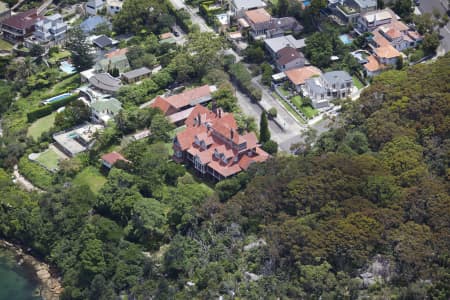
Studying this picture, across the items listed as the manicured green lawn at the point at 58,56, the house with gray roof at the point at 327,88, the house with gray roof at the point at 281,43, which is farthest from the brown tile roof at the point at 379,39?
the manicured green lawn at the point at 58,56

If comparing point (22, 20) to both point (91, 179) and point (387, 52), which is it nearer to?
point (91, 179)

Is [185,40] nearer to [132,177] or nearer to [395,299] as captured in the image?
[132,177]

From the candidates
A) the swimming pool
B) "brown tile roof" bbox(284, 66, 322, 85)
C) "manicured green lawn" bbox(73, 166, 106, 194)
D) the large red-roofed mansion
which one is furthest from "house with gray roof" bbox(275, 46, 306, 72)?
"manicured green lawn" bbox(73, 166, 106, 194)

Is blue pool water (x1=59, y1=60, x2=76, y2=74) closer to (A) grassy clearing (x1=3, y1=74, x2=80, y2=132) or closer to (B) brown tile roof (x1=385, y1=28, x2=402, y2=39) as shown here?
(A) grassy clearing (x1=3, y1=74, x2=80, y2=132)

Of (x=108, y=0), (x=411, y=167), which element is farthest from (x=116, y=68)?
(x=411, y=167)

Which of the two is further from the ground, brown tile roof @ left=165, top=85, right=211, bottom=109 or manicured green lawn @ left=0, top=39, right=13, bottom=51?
brown tile roof @ left=165, top=85, right=211, bottom=109

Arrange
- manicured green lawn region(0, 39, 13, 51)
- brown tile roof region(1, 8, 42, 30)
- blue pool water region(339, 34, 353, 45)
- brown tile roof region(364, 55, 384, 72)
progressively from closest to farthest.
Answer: brown tile roof region(364, 55, 384, 72)
blue pool water region(339, 34, 353, 45)
manicured green lawn region(0, 39, 13, 51)
brown tile roof region(1, 8, 42, 30)

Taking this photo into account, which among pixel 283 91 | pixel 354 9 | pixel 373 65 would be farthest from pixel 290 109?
pixel 354 9
